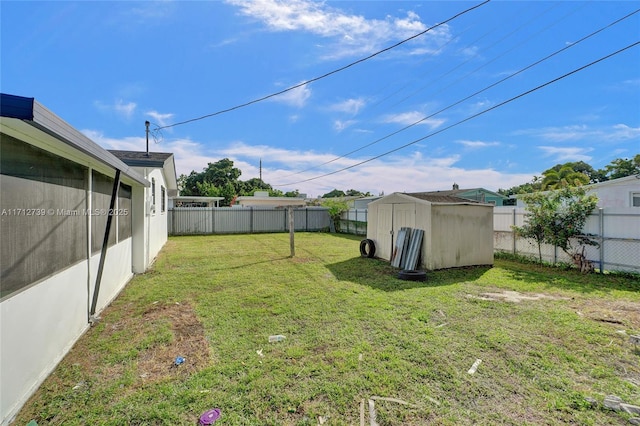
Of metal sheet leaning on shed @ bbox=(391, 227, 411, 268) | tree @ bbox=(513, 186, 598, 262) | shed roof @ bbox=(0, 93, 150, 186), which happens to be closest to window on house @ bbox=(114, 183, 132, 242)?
shed roof @ bbox=(0, 93, 150, 186)

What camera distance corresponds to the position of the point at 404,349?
117 inches

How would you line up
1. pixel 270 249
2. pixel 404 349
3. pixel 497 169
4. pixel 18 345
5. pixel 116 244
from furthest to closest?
pixel 497 169 → pixel 270 249 → pixel 116 244 → pixel 404 349 → pixel 18 345

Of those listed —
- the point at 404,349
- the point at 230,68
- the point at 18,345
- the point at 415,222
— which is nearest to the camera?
the point at 18,345

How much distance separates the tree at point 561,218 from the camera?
671 centimetres

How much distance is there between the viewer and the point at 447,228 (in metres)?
7.04

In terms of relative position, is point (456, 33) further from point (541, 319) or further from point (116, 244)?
point (116, 244)

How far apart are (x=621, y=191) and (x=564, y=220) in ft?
16.7

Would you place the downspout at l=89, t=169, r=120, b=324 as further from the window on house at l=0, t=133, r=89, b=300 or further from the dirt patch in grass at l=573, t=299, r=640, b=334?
the dirt patch in grass at l=573, t=299, r=640, b=334

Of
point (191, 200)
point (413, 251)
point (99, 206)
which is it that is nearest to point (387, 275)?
point (413, 251)

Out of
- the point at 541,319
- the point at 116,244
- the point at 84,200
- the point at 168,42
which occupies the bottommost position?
the point at 541,319

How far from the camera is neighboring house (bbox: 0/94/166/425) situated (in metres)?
1.93

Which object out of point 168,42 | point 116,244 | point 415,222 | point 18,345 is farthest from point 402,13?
point 18,345

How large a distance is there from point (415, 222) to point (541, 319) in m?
3.72

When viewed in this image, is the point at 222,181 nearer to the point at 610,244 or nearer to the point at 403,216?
the point at 403,216
